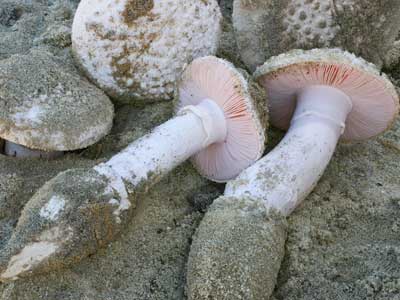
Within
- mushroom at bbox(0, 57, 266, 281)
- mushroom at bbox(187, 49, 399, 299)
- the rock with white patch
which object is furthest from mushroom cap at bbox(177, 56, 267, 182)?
the rock with white patch

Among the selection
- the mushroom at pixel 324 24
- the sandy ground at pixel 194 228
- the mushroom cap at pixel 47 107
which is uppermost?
the mushroom at pixel 324 24

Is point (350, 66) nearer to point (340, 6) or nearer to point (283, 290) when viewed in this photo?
point (340, 6)

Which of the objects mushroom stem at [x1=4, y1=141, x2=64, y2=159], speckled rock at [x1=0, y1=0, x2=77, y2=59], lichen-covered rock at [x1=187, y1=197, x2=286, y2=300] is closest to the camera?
lichen-covered rock at [x1=187, y1=197, x2=286, y2=300]

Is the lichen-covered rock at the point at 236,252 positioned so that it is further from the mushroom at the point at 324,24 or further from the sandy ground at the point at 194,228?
the mushroom at the point at 324,24

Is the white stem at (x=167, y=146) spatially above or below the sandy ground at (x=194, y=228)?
above

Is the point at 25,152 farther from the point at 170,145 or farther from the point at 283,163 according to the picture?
the point at 283,163

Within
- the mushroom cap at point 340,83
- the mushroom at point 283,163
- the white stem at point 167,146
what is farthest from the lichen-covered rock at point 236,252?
the mushroom cap at point 340,83

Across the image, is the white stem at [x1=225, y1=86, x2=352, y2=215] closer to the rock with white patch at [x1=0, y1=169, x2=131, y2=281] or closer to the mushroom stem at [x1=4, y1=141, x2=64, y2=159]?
the rock with white patch at [x1=0, y1=169, x2=131, y2=281]

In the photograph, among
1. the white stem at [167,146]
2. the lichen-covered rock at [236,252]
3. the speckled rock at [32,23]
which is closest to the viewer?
the lichen-covered rock at [236,252]
